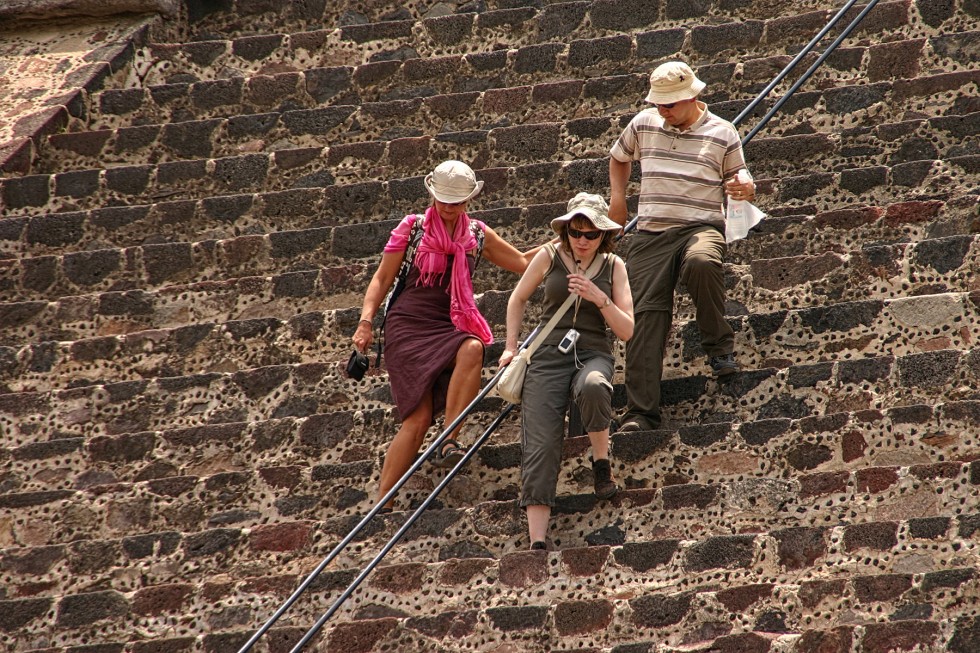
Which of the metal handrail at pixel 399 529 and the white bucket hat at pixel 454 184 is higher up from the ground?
the white bucket hat at pixel 454 184

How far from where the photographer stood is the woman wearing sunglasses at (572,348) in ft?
18.0

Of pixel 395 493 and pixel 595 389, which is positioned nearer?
pixel 595 389

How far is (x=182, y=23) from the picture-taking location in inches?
402

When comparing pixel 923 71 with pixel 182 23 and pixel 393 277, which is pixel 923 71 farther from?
pixel 182 23

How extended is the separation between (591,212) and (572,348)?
538 mm

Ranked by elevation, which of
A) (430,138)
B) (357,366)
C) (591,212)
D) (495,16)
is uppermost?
(495,16)

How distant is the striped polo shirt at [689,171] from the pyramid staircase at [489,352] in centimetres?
52

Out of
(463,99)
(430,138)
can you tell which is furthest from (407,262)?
(463,99)

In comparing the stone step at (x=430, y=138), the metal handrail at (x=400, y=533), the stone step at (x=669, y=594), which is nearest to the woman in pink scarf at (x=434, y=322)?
the metal handrail at (x=400, y=533)

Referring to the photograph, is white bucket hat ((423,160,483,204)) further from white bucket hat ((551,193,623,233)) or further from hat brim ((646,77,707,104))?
hat brim ((646,77,707,104))

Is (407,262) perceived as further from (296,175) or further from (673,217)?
(296,175)

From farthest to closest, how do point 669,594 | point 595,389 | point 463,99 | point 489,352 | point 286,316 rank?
point 463,99
point 286,316
point 489,352
point 595,389
point 669,594

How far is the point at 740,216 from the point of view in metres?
6.29

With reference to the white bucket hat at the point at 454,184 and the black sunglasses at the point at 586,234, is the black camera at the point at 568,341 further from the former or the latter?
the white bucket hat at the point at 454,184
